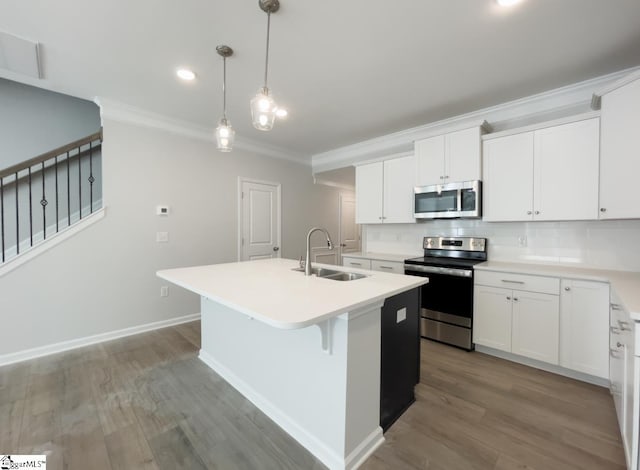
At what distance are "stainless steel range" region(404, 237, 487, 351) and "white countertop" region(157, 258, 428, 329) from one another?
1138 mm

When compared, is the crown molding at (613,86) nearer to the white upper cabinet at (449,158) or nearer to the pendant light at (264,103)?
the white upper cabinet at (449,158)

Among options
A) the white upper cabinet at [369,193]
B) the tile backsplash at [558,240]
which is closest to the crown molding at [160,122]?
the white upper cabinet at [369,193]

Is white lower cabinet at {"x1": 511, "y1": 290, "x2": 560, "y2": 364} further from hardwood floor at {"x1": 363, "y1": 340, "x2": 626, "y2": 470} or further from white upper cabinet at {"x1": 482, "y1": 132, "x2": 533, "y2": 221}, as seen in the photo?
white upper cabinet at {"x1": 482, "y1": 132, "x2": 533, "y2": 221}

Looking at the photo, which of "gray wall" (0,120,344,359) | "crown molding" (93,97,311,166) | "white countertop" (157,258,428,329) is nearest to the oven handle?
"white countertop" (157,258,428,329)

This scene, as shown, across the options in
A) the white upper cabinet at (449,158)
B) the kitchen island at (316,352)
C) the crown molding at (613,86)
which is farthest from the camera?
the white upper cabinet at (449,158)

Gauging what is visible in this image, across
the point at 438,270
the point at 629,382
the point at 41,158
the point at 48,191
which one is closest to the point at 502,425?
the point at 629,382

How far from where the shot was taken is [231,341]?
2270 mm

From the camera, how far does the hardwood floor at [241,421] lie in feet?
4.95

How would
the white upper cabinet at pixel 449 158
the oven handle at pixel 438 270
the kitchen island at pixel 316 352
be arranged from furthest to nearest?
the white upper cabinet at pixel 449 158 → the oven handle at pixel 438 270 → the kitchen island at pixel 316 352

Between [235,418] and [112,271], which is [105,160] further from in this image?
[235,418]

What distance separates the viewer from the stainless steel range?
9.18 feet

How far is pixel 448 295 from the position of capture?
2.90 m

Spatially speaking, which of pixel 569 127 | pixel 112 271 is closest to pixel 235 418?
pixel 112 271

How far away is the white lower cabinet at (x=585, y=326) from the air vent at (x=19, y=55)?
15.1 ft
